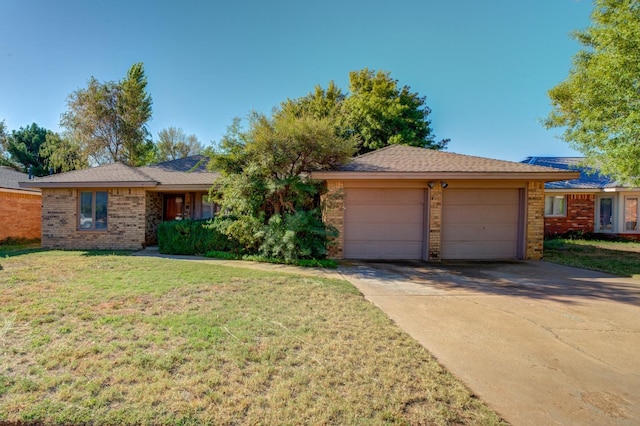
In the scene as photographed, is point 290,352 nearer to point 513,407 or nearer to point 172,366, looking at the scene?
point 172,366

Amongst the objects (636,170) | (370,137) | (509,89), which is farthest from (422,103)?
(636,170)

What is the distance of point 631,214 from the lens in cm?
1545

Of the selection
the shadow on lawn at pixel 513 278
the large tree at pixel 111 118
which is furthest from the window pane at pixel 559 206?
the large tree at pixel 111 118

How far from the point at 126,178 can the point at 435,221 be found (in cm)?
1087

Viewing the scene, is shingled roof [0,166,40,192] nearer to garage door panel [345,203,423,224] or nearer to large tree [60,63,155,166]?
large tree [60,63,155,166]

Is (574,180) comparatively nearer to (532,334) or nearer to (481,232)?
(481,232)

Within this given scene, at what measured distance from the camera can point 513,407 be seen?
234 cm

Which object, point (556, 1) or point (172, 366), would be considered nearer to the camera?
point (172, 366)

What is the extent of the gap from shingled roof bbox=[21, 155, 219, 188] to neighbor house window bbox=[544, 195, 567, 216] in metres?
16.9

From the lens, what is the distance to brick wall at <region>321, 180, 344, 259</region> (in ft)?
29.5

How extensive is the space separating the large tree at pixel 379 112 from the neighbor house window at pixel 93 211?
12228 millimetres

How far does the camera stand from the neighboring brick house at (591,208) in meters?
15.3

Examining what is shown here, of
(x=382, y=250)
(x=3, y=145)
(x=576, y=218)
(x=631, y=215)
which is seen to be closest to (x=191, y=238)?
(x=382, y=250)

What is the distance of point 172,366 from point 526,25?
1324 cm
